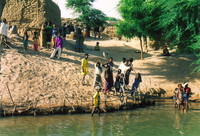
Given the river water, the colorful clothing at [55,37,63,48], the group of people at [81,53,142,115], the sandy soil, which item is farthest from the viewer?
the colorful clothing at [55,37,63,48]

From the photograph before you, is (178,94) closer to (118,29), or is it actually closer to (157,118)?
(157,118)

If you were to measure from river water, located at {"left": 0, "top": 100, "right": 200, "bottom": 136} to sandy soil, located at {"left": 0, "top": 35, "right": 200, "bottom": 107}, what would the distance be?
1.25 meters

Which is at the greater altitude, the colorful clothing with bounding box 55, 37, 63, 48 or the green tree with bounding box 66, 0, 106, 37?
the green tree with bounding box 66, 0, 106, 37

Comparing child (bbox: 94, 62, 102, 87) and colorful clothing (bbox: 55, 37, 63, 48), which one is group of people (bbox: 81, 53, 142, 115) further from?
colorful clothing (bbox: 55, 37, 63, 48)

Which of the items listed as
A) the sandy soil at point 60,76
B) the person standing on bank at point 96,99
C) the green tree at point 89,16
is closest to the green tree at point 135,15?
the sandy soil at point 60,76

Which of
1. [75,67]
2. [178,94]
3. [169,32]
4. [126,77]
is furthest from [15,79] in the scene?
[169,32]

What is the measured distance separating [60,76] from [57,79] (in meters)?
0.43

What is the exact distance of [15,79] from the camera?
14.9m

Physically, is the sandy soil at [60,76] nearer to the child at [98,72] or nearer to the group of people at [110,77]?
the child at [98,72]

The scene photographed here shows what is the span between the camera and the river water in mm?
11000

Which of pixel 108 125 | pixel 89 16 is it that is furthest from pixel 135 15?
pixel 89 16

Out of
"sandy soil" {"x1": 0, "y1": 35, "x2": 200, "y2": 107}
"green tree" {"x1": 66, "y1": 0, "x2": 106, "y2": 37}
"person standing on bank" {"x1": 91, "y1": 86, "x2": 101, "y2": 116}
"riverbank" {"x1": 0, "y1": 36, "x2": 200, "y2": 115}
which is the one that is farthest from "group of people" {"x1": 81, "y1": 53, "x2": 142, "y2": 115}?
"green tree" {"x1": 66, "y1": 0, "x2": 106, "y2": 37}

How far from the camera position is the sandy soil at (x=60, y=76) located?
14.2 metres

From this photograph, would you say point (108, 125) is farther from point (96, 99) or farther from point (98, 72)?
point (98, 72)
